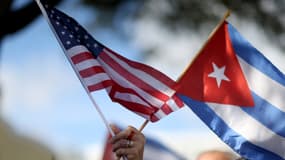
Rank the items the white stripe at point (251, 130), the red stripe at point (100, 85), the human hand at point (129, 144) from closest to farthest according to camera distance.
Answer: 1. the human hand at point (129, 144)
2. the red stripe at point (100, 85)
3. the white stripe at point (251, 130)

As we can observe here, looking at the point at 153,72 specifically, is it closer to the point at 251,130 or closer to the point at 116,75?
the point at 116,75

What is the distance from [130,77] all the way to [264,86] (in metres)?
0.31

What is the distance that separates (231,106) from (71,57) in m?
0.36

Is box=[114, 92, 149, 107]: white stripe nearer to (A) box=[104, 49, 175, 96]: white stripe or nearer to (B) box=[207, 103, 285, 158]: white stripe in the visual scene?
(A) box=[104, 49, 175, 96]: white stripe

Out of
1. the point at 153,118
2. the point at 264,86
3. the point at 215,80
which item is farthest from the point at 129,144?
the point at 264,86

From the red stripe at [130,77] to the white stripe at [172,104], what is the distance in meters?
0.01

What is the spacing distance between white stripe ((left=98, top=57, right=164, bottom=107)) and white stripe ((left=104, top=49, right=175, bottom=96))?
24 millimetres

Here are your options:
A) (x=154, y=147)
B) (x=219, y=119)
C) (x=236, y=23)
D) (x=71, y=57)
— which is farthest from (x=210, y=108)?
(x=236, y=23)

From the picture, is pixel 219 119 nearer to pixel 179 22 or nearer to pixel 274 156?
pixel 274 156

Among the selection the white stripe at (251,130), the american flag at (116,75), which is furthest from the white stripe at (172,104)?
the white stripe at (251,130)

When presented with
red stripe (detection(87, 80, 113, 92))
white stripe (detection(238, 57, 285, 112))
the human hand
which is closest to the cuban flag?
white stripe (detection(238, 57, 285, 112))

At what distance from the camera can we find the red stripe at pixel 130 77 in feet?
5.31

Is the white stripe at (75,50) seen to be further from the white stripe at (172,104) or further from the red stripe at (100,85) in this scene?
the white stripe at (172,104)

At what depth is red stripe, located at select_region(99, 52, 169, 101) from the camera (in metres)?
1.62
